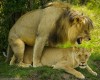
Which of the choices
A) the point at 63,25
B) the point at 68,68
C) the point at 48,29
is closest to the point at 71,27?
the point at 63,25

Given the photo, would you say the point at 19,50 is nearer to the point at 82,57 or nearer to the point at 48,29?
the point at 48,29

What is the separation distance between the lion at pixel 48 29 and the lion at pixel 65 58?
0.15 metres

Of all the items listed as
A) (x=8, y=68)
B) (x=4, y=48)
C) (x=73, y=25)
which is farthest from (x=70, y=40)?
(x=4, y=48)

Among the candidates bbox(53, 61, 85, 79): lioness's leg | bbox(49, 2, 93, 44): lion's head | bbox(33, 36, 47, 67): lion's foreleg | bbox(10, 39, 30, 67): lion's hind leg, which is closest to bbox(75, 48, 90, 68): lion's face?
bbox(53, 61, 85, 79): lioness's leg

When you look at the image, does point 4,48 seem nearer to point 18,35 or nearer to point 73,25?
point 18,35

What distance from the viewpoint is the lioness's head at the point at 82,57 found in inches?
299

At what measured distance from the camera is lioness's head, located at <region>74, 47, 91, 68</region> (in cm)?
759

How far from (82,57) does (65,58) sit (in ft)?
1.91

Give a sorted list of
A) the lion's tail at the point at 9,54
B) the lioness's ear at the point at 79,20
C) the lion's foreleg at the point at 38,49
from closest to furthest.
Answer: the lion's foreleg at the point at 38,49 < the lioness's ear at the point at 79,20 < the lion's tail at the point at 9,54

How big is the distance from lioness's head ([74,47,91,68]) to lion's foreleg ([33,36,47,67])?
0.83m

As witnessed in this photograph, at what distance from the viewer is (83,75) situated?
776 centimetres

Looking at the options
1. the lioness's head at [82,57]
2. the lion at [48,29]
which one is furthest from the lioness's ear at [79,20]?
the lioness's head at [82,57]

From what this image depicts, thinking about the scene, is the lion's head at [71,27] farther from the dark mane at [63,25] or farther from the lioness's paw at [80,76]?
the lioness's paw at [80,76]

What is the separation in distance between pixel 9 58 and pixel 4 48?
0.92 metres
